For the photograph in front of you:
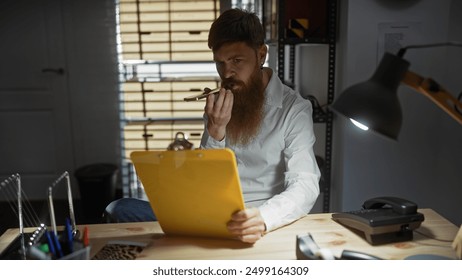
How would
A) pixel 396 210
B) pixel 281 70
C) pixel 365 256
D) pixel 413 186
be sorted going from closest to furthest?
pixel 365 256 → pixel 396 210 → pixel 413 186 → pixel 281 70

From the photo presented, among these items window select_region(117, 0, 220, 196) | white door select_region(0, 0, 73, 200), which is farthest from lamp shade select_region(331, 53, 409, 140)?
white door select_region(0, 0, 73, 200)

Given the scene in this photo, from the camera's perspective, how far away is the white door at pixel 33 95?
2.51ft

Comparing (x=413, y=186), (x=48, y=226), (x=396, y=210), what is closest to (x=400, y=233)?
(x=396, y=210)

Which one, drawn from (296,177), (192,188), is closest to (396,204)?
(296,177)

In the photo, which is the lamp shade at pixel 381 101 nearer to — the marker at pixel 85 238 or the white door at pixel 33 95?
the marker at pixel 85 238

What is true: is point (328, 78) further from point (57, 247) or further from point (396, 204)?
point (57, 247)

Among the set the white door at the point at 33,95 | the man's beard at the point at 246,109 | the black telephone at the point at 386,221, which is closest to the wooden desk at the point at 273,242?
the black telephone at the point at 386,221

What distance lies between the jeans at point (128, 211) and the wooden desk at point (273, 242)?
0.04m

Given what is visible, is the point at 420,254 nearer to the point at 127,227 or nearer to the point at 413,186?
the point at 413,186

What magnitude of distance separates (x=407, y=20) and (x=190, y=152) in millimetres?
506

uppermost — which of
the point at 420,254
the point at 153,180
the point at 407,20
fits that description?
the point at 407,20

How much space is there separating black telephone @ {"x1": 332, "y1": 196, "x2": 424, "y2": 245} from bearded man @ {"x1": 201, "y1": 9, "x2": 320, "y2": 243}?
12 centimetres

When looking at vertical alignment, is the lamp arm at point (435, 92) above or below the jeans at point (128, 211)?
above

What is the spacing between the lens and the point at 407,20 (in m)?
0.77
